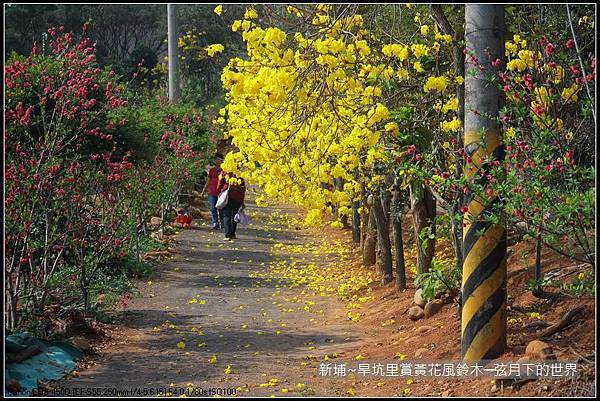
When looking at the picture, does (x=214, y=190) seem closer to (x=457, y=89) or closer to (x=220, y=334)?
(x=220, y=334)

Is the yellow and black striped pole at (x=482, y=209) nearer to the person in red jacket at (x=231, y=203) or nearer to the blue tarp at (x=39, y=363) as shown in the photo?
the blue tarp at (x=39, y=363)

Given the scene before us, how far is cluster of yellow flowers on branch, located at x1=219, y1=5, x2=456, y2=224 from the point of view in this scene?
784cm

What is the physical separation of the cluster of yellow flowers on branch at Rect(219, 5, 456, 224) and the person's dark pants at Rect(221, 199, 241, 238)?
25.6 feet

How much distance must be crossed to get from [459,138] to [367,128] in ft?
3.21

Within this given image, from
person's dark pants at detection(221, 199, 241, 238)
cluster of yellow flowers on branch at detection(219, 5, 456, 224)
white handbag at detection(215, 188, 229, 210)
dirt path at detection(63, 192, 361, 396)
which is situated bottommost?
dirt path at detection(63, 192, 361, 396)

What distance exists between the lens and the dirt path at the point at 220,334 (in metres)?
7.80

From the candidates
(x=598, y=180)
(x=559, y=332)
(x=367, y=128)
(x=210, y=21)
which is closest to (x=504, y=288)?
(x=559, y=332)

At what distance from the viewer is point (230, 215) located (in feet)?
58.3

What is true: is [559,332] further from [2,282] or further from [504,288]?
[2,282]

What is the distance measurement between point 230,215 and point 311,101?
383 inches

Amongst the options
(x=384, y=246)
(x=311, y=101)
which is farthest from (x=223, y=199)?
(x=311, y=101)

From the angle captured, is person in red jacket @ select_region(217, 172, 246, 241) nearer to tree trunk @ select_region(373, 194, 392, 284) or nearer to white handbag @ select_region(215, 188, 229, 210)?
white handbag @ select_region(215, 188, 229, 210)

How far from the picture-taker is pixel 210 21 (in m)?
41.4

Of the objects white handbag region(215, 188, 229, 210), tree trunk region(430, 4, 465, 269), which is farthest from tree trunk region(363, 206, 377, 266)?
tree trunk region(430, 4, 465, 269)
